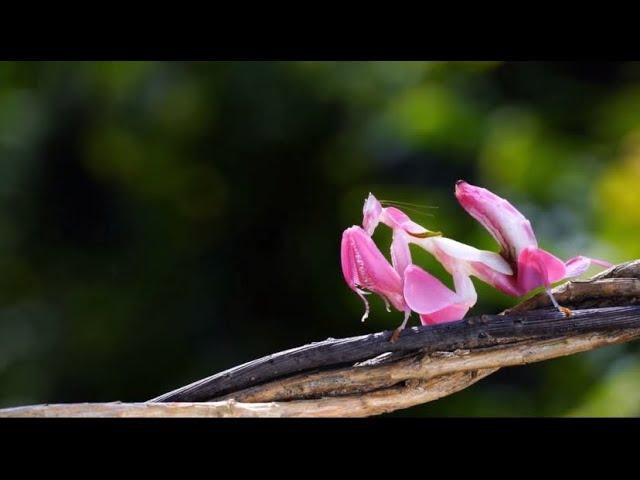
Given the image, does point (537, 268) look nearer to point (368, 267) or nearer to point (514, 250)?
point (514, 250)

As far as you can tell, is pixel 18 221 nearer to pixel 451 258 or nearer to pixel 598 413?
pixel 598 413

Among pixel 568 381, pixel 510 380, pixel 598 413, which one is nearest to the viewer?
pixel 598 413

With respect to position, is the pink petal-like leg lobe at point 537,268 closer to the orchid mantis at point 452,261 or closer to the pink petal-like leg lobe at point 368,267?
the orchid mantis at point 452,261

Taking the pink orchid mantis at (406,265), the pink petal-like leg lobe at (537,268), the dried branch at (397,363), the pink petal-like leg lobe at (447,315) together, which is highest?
the pink orchid mantis at (406,265)

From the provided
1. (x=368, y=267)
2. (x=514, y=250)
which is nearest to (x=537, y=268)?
(x=514, y=250)

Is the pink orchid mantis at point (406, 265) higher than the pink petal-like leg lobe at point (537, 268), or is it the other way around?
the pink orchid mantis at point (406, 265)

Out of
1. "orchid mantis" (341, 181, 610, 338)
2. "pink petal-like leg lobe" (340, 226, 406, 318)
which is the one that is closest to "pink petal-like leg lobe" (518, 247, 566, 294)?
"orchid mantis" (341, 181, 610, 338)

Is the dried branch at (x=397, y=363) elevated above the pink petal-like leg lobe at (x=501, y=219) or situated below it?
below

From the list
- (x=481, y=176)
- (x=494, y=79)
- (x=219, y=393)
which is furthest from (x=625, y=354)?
(x=219, y=393)

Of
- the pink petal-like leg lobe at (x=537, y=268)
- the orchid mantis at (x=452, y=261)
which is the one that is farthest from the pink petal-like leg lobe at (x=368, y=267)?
the pink petal-like leg lobe at (x=537, y=268)

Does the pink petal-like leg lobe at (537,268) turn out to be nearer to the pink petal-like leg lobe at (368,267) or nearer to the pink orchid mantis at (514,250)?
the pink orchid mantis at (514,250)
